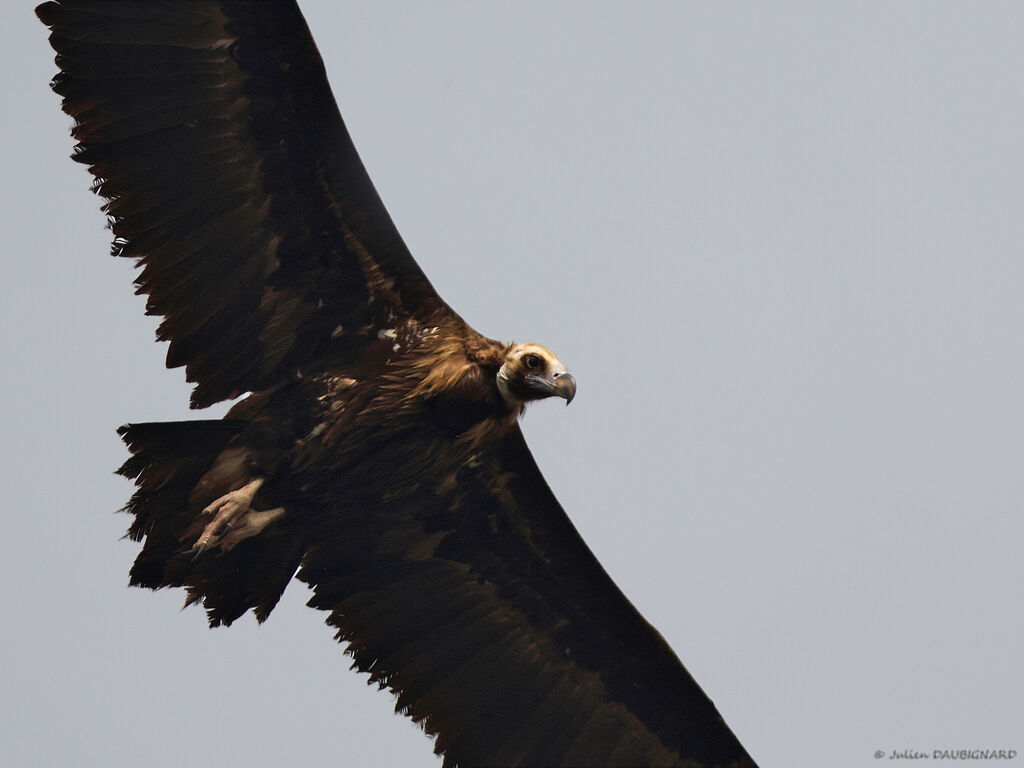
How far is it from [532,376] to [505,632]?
102 inches

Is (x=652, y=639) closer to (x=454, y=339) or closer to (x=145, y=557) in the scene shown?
(x=454, y=339)

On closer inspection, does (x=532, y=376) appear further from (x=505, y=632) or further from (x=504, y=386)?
(x=505, y=632)

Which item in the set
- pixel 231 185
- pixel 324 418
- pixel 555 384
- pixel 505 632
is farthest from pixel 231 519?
pixel 505 632

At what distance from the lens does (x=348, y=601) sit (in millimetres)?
12617

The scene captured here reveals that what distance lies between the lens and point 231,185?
444 inches

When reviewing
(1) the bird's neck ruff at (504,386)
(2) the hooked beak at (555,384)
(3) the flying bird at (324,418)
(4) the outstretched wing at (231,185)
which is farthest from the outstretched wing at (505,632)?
(4) the outstretched wing at (231,185)

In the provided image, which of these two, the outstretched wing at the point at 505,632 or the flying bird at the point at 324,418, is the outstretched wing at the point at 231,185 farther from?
the outstretched wing at the point at 505,632

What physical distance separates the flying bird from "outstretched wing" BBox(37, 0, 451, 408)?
0.01 meters

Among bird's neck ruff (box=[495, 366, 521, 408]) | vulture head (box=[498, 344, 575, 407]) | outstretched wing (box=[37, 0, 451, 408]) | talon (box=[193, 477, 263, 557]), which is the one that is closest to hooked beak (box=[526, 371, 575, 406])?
vulture head (box=[498, 344, 575, 407])

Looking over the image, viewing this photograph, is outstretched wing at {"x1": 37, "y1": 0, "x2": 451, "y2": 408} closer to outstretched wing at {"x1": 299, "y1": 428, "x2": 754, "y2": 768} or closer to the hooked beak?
the hooked beak

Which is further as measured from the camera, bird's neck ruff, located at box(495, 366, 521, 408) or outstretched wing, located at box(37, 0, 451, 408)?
bird's neck ruff, located at box(495, 366, 521, 408)

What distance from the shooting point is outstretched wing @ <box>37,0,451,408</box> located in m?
10.8

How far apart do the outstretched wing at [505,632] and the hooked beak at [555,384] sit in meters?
0.90

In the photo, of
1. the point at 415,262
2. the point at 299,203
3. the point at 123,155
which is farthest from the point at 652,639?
the point at 123,155
